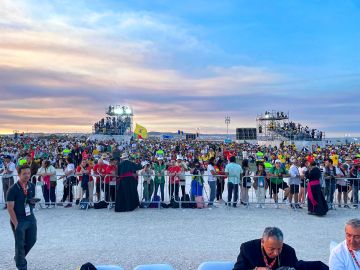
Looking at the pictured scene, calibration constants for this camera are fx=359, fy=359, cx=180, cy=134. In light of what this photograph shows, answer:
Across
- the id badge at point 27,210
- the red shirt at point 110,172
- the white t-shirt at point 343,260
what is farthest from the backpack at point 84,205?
the white t-shirt at point 343,260

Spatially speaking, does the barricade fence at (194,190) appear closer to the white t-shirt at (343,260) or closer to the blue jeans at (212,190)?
the blue jeans at (212,190)

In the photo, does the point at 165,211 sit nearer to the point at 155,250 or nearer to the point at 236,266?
the point at 155,250

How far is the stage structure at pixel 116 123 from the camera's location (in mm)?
63128

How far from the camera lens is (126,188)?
11.5m

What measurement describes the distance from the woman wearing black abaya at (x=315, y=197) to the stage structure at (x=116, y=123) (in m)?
53.3

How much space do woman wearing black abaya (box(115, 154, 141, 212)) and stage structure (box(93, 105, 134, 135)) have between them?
5121 centimetres

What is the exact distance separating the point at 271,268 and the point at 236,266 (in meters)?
0.37

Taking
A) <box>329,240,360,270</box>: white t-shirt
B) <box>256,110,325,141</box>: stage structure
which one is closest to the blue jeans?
<box>329,240,360,270</box>: white t-shirt

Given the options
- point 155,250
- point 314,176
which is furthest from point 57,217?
point 314,176

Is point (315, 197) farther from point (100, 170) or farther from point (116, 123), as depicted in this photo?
point (116, 123)

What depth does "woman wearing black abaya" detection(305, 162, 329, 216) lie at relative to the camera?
35.7 ft

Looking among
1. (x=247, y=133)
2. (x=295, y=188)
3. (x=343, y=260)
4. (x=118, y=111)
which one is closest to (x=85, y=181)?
(x=295, y=188)

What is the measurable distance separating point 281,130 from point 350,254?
168 ft

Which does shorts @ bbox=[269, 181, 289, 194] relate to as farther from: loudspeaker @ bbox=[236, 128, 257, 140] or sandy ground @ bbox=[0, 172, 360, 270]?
loudspeaker @ bbox=[236, 128, 257, 140]
